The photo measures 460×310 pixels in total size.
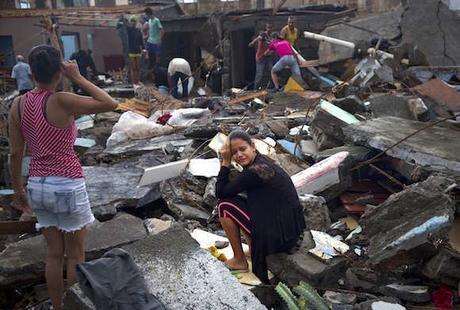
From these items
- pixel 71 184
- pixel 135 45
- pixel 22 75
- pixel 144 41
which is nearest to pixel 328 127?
pixel 71 184

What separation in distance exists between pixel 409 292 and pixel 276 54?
8.46 metres

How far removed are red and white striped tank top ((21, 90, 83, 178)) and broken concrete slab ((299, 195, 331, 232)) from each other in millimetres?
2253

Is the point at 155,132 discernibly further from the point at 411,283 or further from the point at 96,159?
the point at 411,283

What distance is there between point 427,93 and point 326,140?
→ 183 cm

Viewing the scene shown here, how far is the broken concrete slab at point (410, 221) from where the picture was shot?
354 cm

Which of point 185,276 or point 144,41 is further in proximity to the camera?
point 144,41

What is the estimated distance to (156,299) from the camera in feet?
9.26

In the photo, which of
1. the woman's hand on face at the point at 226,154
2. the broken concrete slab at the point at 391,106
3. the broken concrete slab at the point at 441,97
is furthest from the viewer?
the broken concrete slab at the point at 391,106

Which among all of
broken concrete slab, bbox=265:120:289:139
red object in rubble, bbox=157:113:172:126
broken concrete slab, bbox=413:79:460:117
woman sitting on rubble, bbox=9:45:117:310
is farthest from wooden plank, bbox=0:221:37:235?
broken concrete slab, bbox=413:79:460:117

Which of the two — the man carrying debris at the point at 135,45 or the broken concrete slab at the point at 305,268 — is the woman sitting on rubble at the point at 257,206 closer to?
the broken concrete slab at the point at 305,268

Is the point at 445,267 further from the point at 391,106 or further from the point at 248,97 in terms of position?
the point at 248,97

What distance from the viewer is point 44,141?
2924 millimetres

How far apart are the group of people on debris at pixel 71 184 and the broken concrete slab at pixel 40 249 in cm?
45

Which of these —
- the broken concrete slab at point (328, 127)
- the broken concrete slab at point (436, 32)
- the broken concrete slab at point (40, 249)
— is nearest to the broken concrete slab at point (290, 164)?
the broken concrete slab at point (328, 127)
